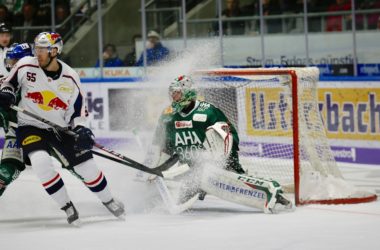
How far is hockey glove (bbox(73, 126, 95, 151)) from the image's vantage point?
4855mm

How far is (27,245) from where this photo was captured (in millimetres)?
4379

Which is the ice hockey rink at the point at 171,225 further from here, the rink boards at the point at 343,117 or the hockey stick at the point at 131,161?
the rink boards at the point at 343,117

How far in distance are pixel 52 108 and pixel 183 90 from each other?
0.78 m

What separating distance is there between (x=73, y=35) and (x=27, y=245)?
5331 mm

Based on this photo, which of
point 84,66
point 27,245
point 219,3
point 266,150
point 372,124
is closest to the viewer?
point 27,245

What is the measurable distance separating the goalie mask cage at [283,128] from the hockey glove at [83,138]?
1.29m

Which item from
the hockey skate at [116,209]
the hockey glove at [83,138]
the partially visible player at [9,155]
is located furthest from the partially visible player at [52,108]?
the partially visible player at [9,155]

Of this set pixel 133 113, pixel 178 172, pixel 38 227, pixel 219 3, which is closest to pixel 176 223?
pixel 178 172

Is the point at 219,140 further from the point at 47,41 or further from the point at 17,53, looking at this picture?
the point at 17,53

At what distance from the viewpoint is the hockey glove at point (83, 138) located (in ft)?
15.9

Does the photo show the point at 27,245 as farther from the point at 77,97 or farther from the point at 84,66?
the point at 84,66

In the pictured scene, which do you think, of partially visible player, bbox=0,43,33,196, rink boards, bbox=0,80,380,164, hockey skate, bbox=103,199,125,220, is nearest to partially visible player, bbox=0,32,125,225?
hockey skate, bbox=103,199,125,220

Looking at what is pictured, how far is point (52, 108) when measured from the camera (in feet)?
16.1

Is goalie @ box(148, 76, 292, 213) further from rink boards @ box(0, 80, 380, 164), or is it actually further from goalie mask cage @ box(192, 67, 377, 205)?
rink boards @ box(0, 80, 380, 164)
